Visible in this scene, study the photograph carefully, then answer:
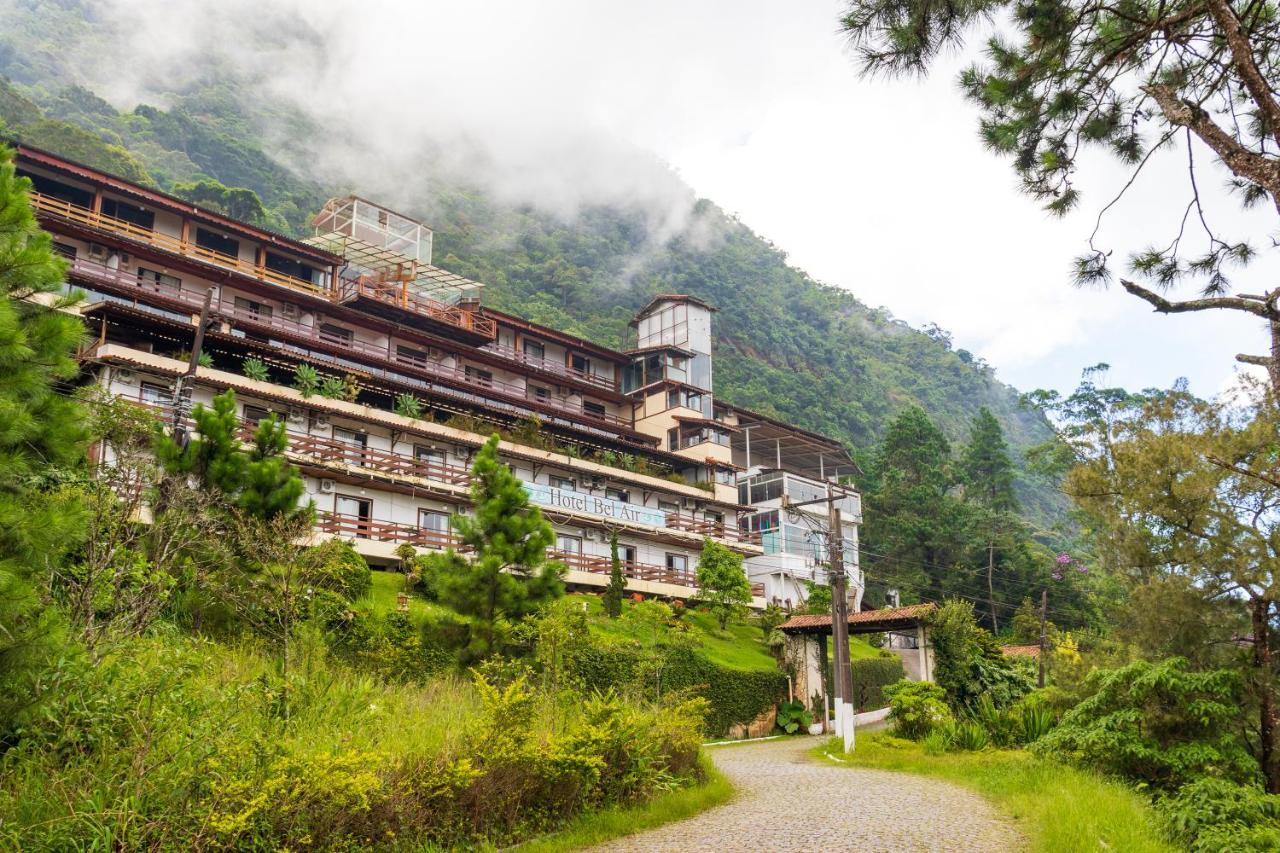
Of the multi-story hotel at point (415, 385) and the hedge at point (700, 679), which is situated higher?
the multi-story hotel at point (415, 385)

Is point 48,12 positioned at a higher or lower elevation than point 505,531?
higher

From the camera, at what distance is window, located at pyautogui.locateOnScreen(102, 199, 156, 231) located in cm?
3662

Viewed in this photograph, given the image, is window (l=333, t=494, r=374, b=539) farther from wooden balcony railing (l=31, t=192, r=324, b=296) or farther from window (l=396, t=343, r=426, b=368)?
wooden balcony railing (l=31, t=192, r=324, b=296)

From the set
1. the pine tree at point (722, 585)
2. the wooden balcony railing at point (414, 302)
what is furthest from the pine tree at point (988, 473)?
the wooden balcony railing at point (414, 302)

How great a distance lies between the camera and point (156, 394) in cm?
3144

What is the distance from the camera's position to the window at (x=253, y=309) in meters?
37.2

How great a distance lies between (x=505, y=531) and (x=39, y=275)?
13098 millimetres

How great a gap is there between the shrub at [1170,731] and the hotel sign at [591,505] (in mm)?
24755

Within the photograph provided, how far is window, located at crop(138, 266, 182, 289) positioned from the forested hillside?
94.9ft

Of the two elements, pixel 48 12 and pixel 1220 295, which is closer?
pixel 1220 295

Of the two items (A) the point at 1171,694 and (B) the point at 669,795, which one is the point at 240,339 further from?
(A) the point at 1171,694

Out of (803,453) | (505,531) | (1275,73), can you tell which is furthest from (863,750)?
(803,453)

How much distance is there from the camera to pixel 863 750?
73.5 ft

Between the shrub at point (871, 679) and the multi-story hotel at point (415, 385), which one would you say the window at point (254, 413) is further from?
the shrub at point (871, 679)
